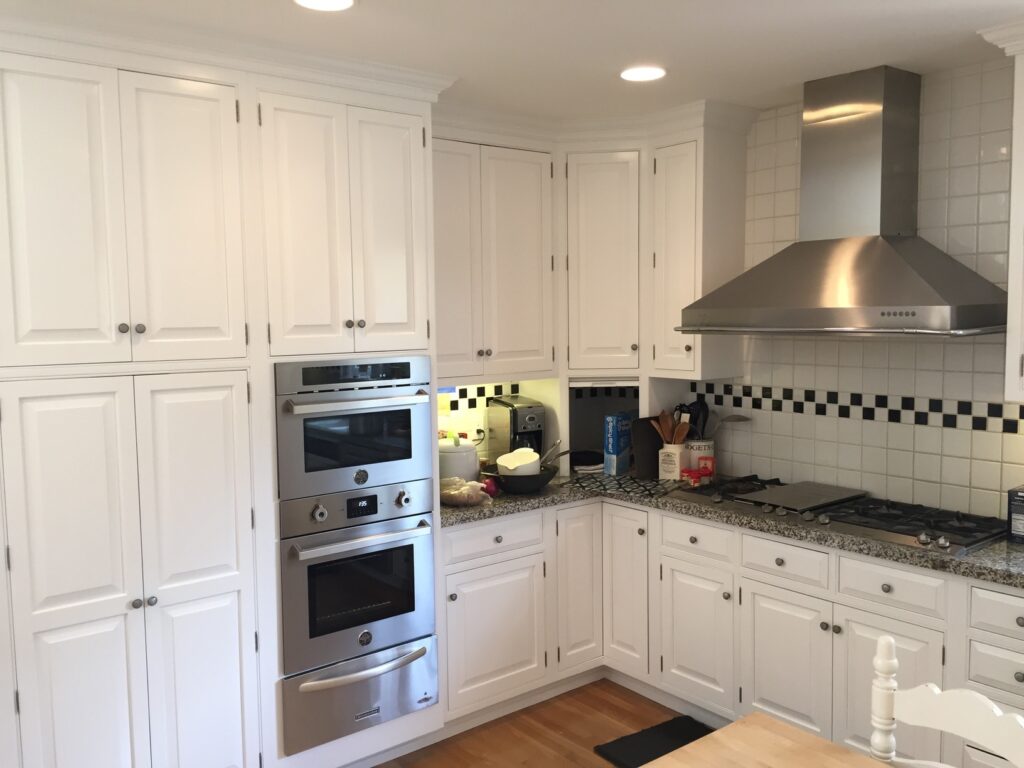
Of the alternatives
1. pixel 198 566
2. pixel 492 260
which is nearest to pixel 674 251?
pixel 492 260

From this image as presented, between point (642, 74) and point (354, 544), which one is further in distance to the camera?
point (642, 74)

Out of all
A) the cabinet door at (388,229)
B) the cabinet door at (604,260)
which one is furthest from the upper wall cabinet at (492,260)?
the cabinet door at (388,229)

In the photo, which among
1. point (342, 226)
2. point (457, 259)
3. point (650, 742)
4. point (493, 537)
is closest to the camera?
point (342, 226)

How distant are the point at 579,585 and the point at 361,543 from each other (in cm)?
111

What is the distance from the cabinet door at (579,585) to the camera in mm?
3447

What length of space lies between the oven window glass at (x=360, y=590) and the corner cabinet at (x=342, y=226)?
733 millimetres

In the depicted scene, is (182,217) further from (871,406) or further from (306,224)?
(871,406)

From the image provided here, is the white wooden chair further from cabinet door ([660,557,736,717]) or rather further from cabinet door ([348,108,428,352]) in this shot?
cabinet door ([348,108,428,352])

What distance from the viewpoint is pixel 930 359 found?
2.98 meters

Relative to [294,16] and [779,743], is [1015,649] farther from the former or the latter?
[294,16]

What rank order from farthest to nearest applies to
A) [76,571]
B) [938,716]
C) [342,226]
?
[342,226] < [76,571] < [938,716]

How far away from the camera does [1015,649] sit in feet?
7.58

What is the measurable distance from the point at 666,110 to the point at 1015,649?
2328 millimetres

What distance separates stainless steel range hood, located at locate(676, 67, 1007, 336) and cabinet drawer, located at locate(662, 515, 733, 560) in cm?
75
